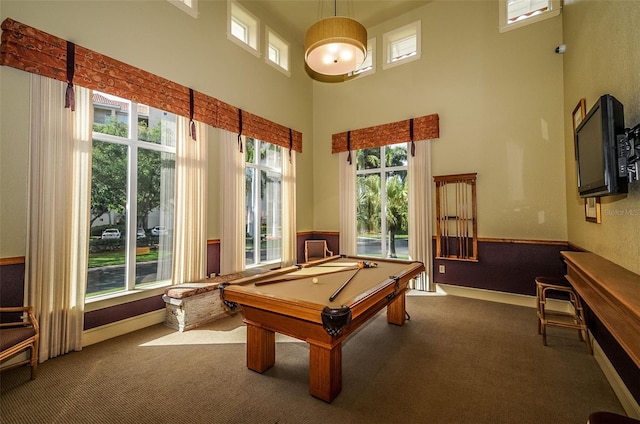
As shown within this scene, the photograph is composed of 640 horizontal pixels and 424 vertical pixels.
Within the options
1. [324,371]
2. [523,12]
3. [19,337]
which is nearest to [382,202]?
[523,12]

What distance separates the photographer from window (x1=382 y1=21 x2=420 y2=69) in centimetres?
525

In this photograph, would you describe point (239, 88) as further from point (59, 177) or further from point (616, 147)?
point (616, 147)

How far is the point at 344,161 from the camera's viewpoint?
234 inches

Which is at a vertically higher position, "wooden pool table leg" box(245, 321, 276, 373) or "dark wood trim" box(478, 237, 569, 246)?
"dark wood trim" box(478, 237, 569, 246)

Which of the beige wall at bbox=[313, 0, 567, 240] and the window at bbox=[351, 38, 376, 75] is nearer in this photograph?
the beige wall at bbox=[313, 0, 567, 240]

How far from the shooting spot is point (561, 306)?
392cm

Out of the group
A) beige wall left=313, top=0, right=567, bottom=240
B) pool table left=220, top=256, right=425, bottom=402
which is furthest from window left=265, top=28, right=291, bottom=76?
pool table left=220, top=256, right=425, bottom=402

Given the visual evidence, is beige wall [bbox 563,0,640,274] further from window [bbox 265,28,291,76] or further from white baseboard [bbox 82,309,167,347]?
white baseboard [bbox 82,309,167,347]

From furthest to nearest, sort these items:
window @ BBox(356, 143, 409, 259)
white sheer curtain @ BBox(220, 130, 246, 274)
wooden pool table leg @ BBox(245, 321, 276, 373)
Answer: window @ BBox(356, 143, 409, 259)
white sheer curtain @ BBox(220, 130, 246, 274)
wooden pool table leg @ BBox(245, 321, 276, 373)

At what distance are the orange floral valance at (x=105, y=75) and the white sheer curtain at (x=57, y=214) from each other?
0.51ft

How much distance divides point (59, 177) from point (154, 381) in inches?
84.9

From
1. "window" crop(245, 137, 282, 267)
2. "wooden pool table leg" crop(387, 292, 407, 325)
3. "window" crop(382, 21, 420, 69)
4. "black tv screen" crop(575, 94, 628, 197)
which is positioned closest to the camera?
"black tv screen" crop(575, 94, 628, 197)

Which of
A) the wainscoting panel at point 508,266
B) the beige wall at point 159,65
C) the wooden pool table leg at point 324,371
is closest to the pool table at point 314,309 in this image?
the wooden pool table leg at point 324,371

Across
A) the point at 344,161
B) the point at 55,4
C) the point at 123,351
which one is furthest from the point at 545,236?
the point at 55,4
